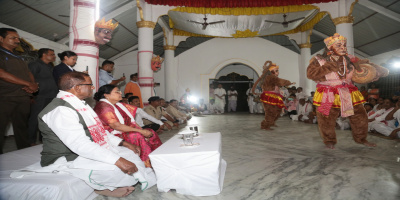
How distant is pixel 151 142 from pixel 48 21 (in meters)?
6.30

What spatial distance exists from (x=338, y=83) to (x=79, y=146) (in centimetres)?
338

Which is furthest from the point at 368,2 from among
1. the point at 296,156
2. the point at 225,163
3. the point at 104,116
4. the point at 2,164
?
the point at 2,164

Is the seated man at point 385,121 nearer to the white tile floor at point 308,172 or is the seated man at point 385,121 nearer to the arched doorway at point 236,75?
the white tile floor at point 308,172

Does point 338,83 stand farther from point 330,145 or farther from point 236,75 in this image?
point 236,75

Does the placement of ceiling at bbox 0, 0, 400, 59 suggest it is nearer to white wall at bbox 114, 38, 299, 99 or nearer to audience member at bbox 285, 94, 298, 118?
white wall at bbox 114, 38, 299, 99

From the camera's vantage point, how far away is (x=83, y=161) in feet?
5.82

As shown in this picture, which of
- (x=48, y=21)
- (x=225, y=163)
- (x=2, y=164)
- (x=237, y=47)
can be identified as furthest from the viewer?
(x=237, y=47)

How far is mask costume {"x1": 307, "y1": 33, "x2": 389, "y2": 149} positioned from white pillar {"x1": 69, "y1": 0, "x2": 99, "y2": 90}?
Result: 3029mm

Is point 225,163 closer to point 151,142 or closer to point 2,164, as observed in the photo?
point 151,142

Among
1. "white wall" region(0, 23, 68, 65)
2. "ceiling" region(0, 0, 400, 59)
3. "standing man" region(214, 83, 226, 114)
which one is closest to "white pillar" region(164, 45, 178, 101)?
"ceiling" region(0, 0, 400, 59)

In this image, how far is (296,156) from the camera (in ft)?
10.3

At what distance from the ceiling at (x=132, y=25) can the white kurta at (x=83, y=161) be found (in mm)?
5589

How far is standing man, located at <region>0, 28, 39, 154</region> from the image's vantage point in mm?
2746

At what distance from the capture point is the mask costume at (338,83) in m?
3.34
